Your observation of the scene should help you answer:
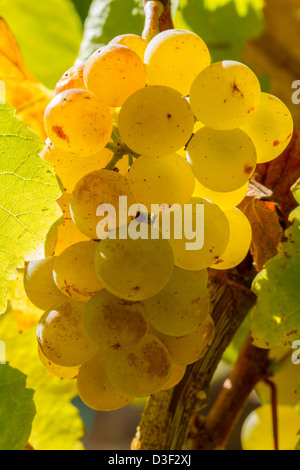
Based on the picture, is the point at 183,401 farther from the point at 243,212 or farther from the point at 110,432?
the point at 110,432

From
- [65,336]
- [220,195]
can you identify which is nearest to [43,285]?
[65,336]

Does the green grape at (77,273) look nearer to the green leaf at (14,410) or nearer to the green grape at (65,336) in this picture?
the green grape at (65,336)

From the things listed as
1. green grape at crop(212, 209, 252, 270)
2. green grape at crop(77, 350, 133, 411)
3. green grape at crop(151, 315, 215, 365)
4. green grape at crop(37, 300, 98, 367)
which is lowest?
green grape at crop(77, 350, 133, 411)

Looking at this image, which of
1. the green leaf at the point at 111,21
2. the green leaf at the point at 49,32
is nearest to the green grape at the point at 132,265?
the green leaf at the point at 111,21

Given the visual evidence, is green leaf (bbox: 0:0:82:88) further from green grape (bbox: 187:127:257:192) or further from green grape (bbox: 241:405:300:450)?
green grape (bbox: 241:405:300:450)

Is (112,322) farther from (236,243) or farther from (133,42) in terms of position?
(133,42)

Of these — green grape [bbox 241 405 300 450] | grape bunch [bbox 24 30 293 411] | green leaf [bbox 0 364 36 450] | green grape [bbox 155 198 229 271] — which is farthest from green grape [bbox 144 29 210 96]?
green grape [bbox 241 405 300 450]
